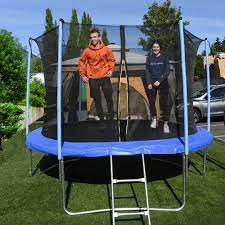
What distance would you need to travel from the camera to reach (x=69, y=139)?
6.77 meters

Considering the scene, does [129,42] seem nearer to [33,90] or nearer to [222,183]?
[222,183]

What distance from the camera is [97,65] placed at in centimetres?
693

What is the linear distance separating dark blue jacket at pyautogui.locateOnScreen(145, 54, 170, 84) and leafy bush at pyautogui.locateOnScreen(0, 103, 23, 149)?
20.7 feet


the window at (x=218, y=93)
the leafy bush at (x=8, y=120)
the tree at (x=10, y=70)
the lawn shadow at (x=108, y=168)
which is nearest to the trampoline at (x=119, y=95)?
the lawn shadow at (x=108, y=168)

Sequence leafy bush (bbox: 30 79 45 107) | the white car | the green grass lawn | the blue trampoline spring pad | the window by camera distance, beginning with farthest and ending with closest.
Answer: leafy bush (bbox: 30 79 45 107), the window, the white car, the blue trampoline spring pad, the green grass lawn

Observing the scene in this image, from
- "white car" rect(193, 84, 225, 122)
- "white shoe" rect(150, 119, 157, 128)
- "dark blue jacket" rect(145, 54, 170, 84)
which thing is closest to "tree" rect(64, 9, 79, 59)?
"dark blue jacket" rect(145, 54, 170, 84)

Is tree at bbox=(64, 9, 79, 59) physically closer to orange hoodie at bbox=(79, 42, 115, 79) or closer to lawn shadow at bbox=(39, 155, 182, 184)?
orange hoodie at bbox=(79, 42, 115, 79)

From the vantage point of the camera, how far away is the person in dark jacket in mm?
6922

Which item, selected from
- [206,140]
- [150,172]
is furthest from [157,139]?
[150,172]

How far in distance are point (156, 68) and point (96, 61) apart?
96cm

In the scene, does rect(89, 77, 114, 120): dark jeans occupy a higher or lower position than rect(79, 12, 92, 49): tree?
lower

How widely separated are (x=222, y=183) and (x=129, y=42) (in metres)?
2.74

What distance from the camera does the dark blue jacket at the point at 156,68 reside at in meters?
6.91

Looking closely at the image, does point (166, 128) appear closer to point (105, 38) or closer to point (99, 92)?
point (99, 92)
